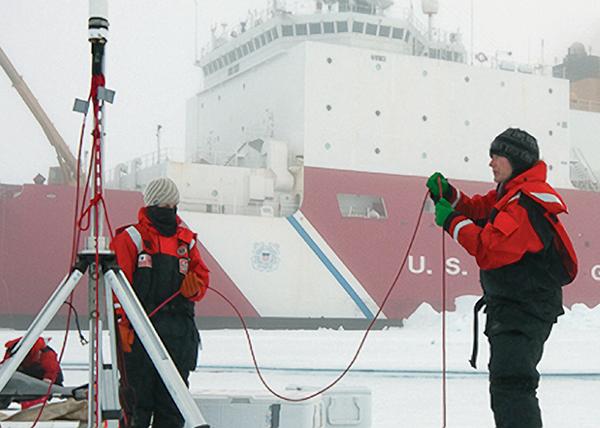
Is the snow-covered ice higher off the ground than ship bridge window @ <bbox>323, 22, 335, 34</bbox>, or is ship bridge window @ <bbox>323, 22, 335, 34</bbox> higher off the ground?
ship bridge window @ <bbox>323, 22, 335, 34</bbox>

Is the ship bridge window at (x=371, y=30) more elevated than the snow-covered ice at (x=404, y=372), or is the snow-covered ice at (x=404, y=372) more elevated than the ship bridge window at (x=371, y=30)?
the ship bridge window at (x=371, y=30)

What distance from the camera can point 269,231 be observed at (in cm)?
1055

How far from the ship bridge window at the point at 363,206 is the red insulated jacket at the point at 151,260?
897 cm

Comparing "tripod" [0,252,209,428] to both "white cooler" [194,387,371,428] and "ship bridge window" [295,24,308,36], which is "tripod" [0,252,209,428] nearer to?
"white cooler" [194,387,371,428]

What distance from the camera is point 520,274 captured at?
1.87 meters

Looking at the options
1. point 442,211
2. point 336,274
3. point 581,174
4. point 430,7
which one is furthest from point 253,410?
point 581,174

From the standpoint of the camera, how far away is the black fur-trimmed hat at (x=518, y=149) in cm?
198

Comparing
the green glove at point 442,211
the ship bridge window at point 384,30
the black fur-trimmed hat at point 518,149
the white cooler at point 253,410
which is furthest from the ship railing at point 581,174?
the green glove at point 442,211

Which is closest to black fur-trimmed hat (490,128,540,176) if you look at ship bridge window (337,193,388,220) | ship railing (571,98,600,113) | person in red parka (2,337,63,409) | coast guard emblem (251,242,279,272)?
person in red parka (2,337,63,409)

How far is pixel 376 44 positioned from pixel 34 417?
38.9 feet

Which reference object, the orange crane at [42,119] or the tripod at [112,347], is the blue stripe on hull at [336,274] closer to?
the orange crane at [42,119]

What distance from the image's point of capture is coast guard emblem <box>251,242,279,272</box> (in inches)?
412

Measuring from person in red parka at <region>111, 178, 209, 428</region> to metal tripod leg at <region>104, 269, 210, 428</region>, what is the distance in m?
0.43

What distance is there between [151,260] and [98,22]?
28.5 inches
